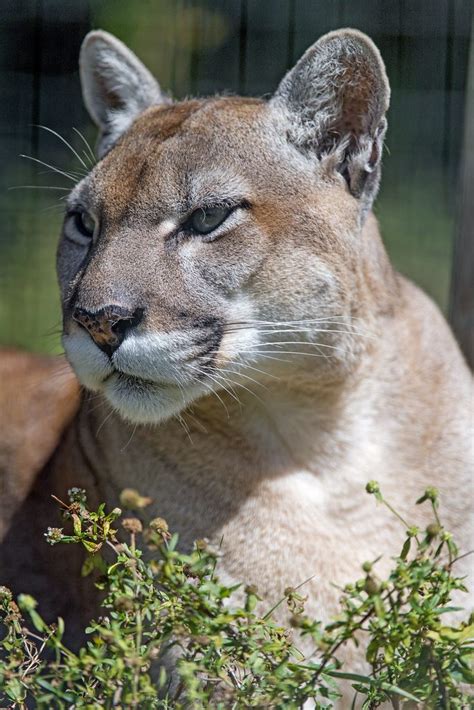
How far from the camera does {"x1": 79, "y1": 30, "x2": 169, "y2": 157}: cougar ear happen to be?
130 inches

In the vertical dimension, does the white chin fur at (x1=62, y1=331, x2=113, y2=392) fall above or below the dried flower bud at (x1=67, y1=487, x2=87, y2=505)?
above

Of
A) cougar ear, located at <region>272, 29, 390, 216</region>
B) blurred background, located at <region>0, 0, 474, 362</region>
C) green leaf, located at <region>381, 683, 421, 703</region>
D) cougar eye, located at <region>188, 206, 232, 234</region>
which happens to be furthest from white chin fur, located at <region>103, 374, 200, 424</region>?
blurred background, located at <region>0, 0, 474, 362</region>

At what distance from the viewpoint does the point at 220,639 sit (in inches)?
71.5

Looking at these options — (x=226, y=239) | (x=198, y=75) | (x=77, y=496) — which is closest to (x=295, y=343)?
(x=226, y=239)

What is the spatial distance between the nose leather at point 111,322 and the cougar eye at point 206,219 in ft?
1.05

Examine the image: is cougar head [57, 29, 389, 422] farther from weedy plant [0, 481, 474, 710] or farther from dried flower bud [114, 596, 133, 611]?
dried flower bud [114, 596, 133, 611]

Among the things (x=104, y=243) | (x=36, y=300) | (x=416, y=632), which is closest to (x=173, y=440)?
(x=104, y=243)

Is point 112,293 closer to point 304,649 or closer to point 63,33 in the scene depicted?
point 304,649

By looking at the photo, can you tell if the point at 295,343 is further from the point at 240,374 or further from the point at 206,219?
the point at 206,219

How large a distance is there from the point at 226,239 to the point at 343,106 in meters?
0.51

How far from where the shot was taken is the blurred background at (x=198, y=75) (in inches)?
205

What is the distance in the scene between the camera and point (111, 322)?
93.4 inches

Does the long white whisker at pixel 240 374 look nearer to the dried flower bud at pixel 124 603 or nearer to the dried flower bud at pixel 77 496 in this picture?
the dried flower bud at pixel 77 496

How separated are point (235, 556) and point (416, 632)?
869 millimetres
